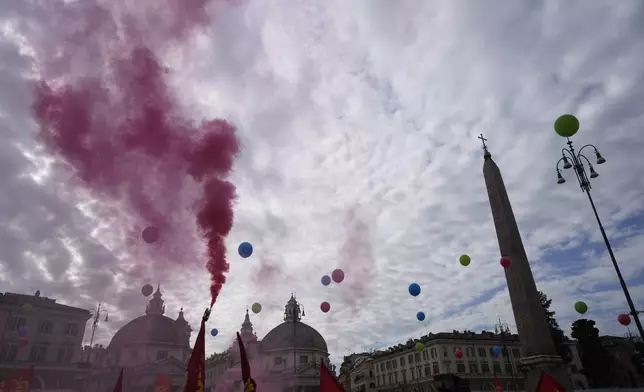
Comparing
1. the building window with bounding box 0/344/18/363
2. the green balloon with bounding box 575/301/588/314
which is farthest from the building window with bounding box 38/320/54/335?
the green balloon with bounding box 575/301/588/314

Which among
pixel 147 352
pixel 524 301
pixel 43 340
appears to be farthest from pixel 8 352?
pixel 524 301

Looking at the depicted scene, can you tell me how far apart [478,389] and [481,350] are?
562cm

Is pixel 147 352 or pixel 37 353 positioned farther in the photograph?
pixel 147 352

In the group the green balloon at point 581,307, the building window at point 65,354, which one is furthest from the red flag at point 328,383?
the building window at point 65,354

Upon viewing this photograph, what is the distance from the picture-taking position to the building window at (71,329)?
154 ft

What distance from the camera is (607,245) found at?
13.0 meters

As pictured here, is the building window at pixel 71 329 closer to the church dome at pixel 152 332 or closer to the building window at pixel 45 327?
the building window at pixel 45 327

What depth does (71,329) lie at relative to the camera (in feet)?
156

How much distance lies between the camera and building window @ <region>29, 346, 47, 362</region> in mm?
43625

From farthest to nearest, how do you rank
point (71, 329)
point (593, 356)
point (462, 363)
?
point (462, 363)
point (71, 329)
point (593, 356)

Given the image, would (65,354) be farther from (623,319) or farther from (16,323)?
(623,319)

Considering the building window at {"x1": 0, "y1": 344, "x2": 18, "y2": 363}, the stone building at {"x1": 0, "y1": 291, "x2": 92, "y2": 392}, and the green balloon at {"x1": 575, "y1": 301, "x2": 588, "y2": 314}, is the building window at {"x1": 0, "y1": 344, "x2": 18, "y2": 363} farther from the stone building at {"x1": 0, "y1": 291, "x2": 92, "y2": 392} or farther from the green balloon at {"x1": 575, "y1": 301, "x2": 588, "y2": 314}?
the green balloon at {"x1": 575, "y1": 301, "x2": 588, "y2": 314}

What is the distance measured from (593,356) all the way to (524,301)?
32.2 meters

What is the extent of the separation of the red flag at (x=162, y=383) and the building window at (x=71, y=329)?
13367 millimetres
